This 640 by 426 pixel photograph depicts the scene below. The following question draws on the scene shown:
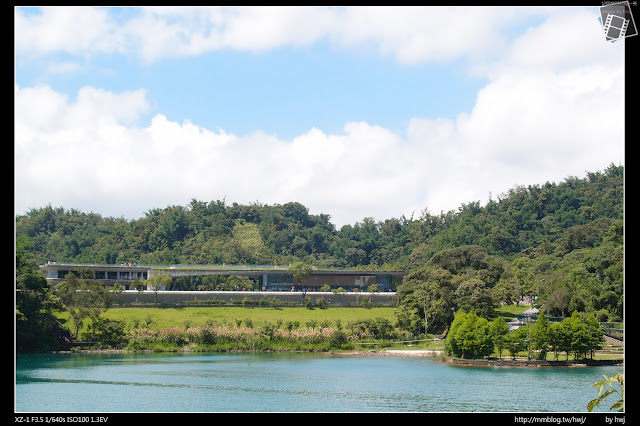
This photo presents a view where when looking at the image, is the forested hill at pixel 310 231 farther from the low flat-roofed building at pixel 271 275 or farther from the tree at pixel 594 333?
the tree at pixel 594 333

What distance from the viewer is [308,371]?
100.0 ft

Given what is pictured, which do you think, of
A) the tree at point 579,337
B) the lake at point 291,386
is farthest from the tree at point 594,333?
the lake at point 291,386

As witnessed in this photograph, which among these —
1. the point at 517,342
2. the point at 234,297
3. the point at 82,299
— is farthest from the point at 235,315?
the point at 517,342

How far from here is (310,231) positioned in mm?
90375

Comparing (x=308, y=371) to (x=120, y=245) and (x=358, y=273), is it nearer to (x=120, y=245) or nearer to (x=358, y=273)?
(x=358, y=273)

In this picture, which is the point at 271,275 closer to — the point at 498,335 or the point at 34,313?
the point at 34,313

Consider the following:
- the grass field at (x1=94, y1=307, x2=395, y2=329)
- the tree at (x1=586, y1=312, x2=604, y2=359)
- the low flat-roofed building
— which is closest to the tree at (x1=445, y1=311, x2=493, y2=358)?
the tree at (x1=586, y1=312, x2=604, y2=359)

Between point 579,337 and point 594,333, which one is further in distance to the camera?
point 594,333

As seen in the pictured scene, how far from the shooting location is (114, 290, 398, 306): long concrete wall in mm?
51812

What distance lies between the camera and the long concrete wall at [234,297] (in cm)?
5181

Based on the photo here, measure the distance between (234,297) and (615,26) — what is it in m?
47.0

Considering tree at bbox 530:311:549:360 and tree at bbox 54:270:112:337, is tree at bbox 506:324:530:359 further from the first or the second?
tree at bbox 54:270:112:337
